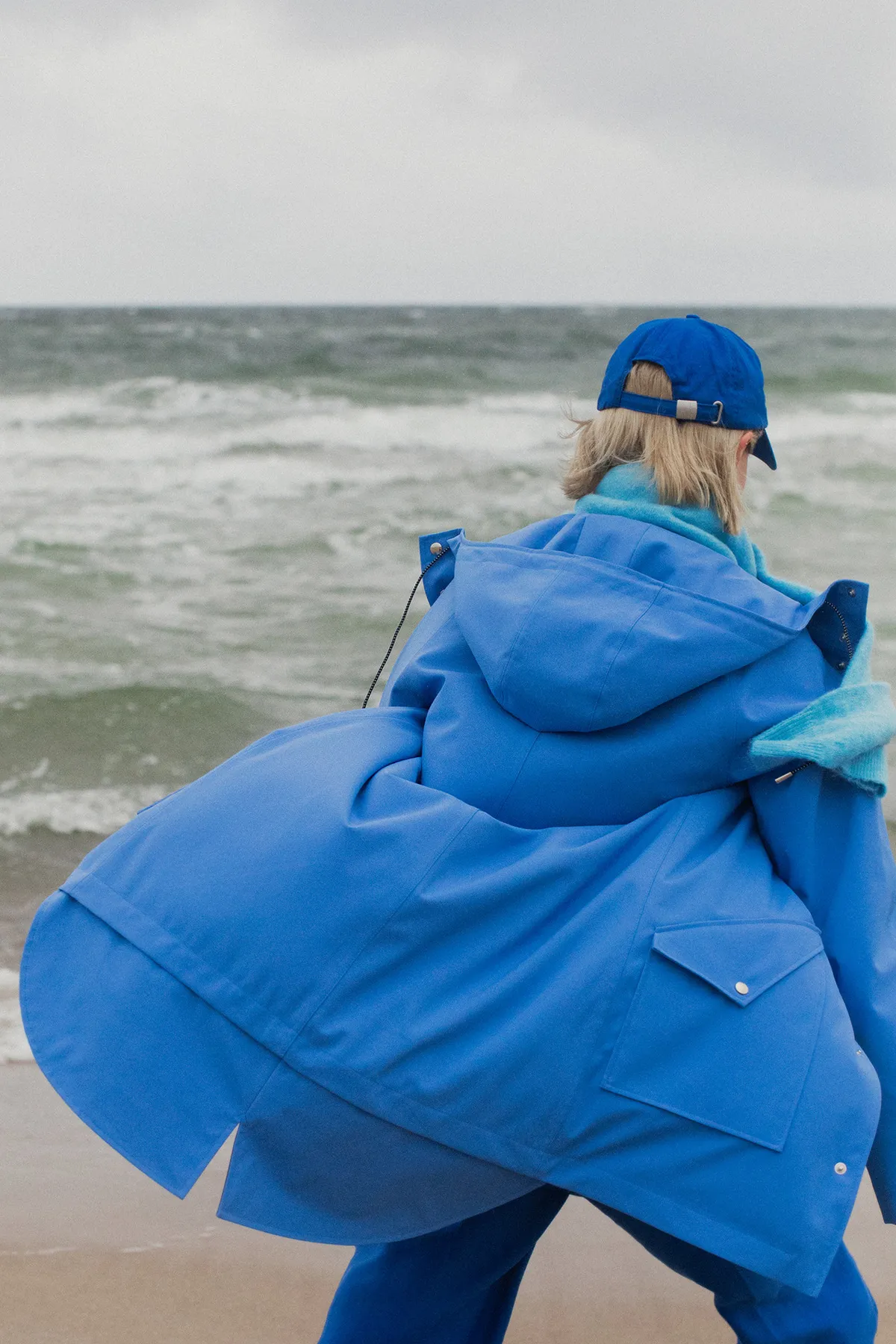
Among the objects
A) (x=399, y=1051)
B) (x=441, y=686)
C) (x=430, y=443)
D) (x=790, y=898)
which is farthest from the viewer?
(x=430, y=443)

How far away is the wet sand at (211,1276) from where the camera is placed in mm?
2062

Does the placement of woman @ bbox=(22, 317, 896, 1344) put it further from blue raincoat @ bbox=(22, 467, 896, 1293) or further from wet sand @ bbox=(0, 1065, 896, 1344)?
wet sand @ bbox=(0, 1065, 896, 1344)

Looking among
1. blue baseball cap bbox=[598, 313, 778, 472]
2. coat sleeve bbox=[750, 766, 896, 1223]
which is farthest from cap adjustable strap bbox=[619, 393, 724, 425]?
coat sleeve bbox=[750, 766, 896, 1223]

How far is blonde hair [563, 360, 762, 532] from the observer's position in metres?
1.54

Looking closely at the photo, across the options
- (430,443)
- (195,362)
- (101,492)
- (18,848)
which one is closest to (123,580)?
(101,492)

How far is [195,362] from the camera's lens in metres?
21.8

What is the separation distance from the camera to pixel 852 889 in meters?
1.43

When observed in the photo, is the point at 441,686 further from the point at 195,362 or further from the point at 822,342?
the point at 822,342

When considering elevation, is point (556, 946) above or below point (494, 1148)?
above

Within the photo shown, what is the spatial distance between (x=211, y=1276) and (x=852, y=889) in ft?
4.36

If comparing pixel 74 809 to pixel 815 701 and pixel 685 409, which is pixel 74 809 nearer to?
pixel 685 409

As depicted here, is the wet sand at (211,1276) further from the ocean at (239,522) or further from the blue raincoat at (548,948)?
the blue raincoat at (548,948)

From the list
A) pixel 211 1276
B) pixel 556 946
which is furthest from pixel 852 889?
pixel 211 1276

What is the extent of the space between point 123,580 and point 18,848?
13.2 ft
